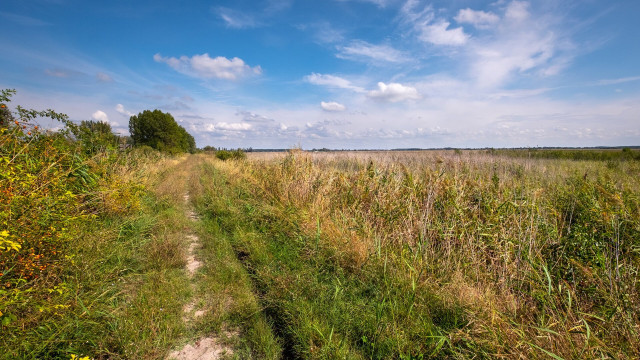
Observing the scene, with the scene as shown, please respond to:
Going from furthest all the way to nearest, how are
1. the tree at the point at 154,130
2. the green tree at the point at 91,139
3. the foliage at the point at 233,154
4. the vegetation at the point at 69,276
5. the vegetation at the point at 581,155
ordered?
the tree at the point at 154,130
the foliage at the point at 233,154
the vegetation at the point at 581,155
the green tree at the point at 91,139
the vegetation at the point at 69,276

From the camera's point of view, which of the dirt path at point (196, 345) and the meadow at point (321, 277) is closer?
the meadow at point (321, 277)

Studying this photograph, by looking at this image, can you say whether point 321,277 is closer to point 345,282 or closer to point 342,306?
point 345,282

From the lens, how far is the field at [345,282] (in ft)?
7.29

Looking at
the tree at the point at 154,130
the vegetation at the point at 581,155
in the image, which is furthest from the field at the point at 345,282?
the tree at the point at 154,130

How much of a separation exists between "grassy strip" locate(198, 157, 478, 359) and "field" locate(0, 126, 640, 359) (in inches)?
0.7

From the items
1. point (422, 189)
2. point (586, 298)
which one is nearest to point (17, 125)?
point (422, 189)

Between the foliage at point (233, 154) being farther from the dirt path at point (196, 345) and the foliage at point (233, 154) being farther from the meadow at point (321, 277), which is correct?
the dirt path at point (196, 345)

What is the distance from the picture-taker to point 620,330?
2080 millimetres

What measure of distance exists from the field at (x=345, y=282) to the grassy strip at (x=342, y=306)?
18 millimetres

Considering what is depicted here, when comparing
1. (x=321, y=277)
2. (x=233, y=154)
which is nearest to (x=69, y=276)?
(x=321, y=277)

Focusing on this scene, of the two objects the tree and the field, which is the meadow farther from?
the tree

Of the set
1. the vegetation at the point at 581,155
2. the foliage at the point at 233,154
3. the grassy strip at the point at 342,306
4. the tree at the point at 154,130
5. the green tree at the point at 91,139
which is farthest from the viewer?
the tree at the point at 154,130

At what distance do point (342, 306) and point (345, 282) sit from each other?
19.5 inches

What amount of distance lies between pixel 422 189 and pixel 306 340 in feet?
11.8
